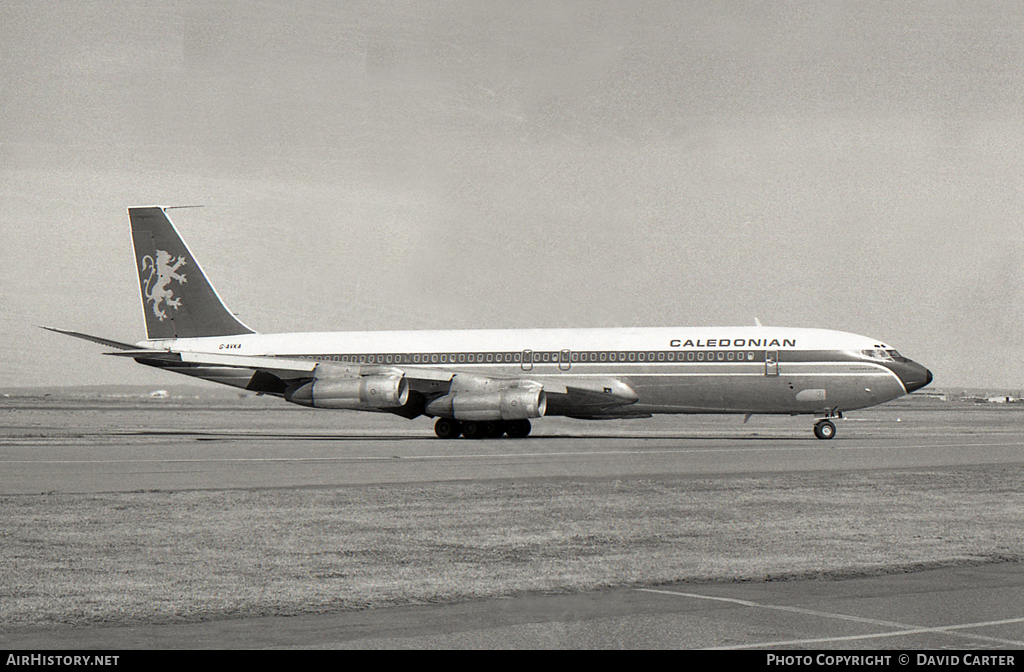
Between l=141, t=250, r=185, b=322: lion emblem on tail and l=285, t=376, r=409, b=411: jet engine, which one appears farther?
l=141, t=250, r=185, b=322: lion emblem on tail

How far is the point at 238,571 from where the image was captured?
508 inches

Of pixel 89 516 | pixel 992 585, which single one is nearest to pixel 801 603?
pixel 992 585

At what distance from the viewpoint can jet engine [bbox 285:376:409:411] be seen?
148ft

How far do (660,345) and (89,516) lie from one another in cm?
3013

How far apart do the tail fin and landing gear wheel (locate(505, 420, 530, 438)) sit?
1395 cm

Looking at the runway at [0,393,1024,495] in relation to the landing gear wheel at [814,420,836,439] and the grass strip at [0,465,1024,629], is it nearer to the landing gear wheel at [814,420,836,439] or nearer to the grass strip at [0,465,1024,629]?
the landing gear wheel at [814,420,836,439]

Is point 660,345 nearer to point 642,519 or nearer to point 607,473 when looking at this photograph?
point 607,473

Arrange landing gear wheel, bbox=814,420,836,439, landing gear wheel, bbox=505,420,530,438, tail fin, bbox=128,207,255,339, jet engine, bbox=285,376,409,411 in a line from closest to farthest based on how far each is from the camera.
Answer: landing gear wheel, bbox=814,420,836,439 → jet engine, bbox=285,376,409,411 → landing gear wheel, bbox=505,420,530,438 → tail fin, bbox=128,207,255,339

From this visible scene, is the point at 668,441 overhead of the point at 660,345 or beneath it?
beneath

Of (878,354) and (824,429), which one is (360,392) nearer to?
(824,429)

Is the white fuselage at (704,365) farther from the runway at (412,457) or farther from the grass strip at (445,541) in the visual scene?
the grass strip at (445,541)

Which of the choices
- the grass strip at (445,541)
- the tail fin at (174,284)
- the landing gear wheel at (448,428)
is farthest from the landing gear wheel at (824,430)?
the tail fin at (174,284)

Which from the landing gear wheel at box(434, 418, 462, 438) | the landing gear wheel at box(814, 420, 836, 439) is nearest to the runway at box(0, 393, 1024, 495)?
the landing gear wheel at box(814, 420, 836, 439)

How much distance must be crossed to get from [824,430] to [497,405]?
12.0 metres
